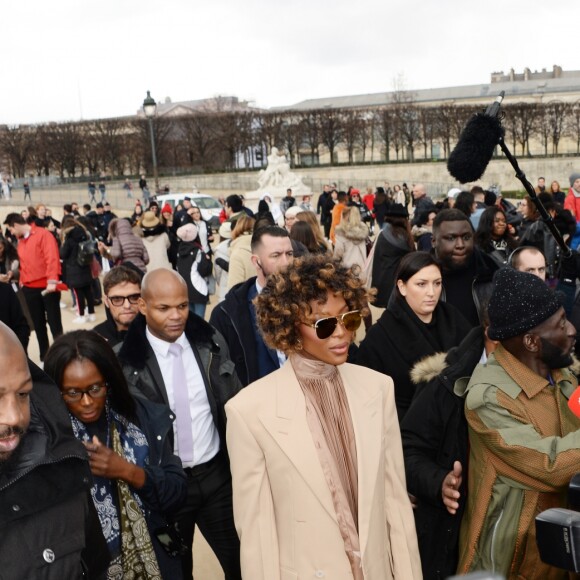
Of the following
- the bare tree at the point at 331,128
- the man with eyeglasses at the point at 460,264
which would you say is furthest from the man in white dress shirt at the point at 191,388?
the bare tree at the point at 331,128

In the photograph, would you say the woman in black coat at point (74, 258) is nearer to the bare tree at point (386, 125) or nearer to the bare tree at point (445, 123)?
the bare tree at point (445, 123)

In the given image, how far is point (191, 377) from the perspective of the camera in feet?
11.1

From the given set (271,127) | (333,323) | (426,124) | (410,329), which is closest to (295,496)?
(333,323)

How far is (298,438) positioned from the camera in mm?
2371

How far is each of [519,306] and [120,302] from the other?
2.43 m

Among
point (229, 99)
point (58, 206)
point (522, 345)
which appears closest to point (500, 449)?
point (522, 345)

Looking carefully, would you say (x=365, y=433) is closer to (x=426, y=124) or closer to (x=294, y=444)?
(x=294, y=444)

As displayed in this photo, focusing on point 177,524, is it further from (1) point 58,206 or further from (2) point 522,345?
(1) point 58,206

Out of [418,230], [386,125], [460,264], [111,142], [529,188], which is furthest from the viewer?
[386,125]

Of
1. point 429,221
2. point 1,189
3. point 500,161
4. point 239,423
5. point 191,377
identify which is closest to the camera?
point 239,423

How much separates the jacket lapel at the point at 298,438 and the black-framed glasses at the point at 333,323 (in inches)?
9.0

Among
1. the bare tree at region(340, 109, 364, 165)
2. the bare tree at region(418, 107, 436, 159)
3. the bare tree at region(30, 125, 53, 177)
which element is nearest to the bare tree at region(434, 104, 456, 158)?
Result: the bare tree at region(418, 107, 436, 159)

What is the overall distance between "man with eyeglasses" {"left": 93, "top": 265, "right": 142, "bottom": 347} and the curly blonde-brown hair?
1.74m

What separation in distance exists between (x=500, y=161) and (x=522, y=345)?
48.3m
